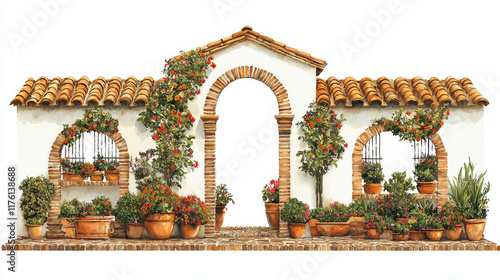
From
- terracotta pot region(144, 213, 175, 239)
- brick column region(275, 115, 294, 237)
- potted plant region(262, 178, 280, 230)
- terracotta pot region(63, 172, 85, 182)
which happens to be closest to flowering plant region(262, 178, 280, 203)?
potted plant region(262, 178, 280, 230)

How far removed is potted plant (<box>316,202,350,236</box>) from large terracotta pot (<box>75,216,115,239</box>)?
5.64m

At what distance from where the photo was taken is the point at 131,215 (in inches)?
782

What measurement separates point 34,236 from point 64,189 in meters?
1.62

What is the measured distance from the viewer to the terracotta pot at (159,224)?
19.6m

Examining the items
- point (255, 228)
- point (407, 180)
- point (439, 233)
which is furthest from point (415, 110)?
point (255, 228)

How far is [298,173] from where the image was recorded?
2038cm

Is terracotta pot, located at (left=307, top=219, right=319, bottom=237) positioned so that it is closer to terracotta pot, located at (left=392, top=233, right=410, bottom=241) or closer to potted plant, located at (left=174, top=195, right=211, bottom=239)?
terracotta pot, located at (left=392, top=233, right=410, bottom=241)

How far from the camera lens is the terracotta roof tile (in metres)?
20.5

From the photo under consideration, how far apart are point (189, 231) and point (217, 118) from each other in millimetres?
3112

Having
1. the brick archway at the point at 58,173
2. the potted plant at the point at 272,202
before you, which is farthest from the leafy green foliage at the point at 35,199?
the potted plant at the point at 272,202

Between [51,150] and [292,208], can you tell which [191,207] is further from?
[51,150]

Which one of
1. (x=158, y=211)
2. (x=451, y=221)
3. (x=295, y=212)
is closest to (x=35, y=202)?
(x=158, y=211)

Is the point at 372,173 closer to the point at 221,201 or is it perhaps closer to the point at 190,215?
the point at 221,201

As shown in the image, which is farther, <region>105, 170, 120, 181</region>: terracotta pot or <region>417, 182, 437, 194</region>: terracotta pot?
<region>105, 170, 120, 181</region>: terracotta pot
